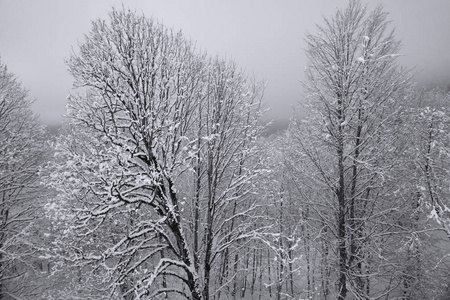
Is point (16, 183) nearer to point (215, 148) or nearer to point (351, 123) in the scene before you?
point (215, 148)

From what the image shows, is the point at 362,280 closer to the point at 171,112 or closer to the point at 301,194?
the point at 301,194

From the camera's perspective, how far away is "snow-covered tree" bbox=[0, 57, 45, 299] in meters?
8.71

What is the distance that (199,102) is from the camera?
7.59 m

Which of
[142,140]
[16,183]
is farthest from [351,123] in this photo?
[16,183]

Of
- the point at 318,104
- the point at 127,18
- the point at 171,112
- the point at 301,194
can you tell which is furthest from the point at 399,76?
the point at 127,18

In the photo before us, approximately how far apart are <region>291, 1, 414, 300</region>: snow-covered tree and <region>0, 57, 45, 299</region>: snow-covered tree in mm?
10019

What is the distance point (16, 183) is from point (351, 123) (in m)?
12.4

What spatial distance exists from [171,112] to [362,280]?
803 centimetres

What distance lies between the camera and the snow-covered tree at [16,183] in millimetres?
8706

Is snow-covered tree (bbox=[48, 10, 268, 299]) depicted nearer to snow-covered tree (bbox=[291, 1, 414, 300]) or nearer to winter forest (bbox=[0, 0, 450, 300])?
winter forest (bbox=[0, 0, 450, 300])

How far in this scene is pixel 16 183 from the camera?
382 inches

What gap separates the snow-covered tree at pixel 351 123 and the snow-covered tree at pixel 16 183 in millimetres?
10019

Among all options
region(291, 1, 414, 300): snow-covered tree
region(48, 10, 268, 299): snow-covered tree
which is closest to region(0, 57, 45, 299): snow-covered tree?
region(48, 10, 268, 299): snow-covered tree

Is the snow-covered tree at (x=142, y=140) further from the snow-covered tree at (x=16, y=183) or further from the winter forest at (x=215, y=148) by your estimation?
the snow-covered tree at (x=16, y=183)
